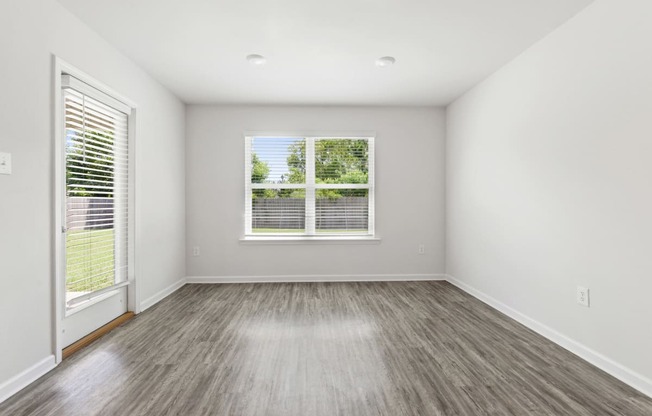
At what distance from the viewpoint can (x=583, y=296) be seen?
7.48 feet

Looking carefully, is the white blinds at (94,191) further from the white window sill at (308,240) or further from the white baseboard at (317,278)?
the white window sill at (308,240)

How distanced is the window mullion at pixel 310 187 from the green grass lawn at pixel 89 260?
2381mm

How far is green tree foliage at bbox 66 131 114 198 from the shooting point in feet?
7.82

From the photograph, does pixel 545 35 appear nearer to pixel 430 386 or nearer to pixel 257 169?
pixel 430 386

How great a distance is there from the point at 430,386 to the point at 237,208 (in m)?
3.33

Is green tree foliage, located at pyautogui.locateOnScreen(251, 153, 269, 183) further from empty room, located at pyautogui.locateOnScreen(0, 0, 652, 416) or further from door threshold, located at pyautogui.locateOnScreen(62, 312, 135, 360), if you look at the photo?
door threshold, located at pyautogui.locateOnScreen(62, 312, 135, 360)

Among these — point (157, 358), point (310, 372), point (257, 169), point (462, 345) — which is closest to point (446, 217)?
point (462, 345)

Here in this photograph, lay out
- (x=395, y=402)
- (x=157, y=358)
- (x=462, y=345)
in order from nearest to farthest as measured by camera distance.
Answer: (x=395, y=402), (x=157, y=358), (x=462, y=345)

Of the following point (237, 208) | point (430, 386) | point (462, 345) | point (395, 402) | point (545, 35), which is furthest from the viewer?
point (237, 208)

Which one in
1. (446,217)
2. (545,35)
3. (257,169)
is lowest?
(446,217)

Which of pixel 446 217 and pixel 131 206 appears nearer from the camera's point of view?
pixel 131 206

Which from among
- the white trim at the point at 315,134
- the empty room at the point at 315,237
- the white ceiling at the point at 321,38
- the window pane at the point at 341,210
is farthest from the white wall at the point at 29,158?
the window pane at the point at 341,210

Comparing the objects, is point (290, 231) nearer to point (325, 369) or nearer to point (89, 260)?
point (89, 260)

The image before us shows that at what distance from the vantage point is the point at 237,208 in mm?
4449
